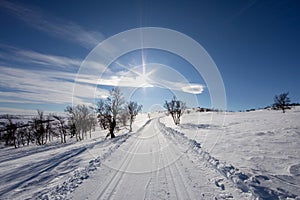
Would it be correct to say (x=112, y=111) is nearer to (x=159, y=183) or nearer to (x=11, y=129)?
(x=159, y=183)

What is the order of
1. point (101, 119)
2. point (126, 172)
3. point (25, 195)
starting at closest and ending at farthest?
point (25, 195) → point (126, 172) → point (101, 119)

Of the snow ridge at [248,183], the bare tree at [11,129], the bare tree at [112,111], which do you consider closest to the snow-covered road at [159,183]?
the snow ridge at [248,183]

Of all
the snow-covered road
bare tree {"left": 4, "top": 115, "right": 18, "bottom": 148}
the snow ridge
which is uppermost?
the snow ridge

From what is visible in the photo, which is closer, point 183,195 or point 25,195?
point 183,195

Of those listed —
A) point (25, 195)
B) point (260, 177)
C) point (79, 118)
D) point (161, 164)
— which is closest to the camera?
point (260, 177)

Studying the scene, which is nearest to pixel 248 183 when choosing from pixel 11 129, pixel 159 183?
pixel 159 183

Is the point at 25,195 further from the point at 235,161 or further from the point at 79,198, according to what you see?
the point at 235,161

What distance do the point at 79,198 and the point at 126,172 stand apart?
2.51m

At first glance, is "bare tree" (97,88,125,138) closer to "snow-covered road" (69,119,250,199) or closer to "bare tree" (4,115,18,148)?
"snow-covered road" (69,119,250,199)

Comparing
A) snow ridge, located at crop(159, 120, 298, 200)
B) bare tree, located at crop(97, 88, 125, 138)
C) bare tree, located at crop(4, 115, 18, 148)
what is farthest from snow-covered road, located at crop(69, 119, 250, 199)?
bare tree, located at crop(4, 115, 18, 148)

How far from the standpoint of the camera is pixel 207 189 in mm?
5203

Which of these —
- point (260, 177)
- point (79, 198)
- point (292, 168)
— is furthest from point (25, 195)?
point (292, 168)

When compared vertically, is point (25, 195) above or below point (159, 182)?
→ below

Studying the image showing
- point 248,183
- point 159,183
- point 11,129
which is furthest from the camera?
point 11,129
